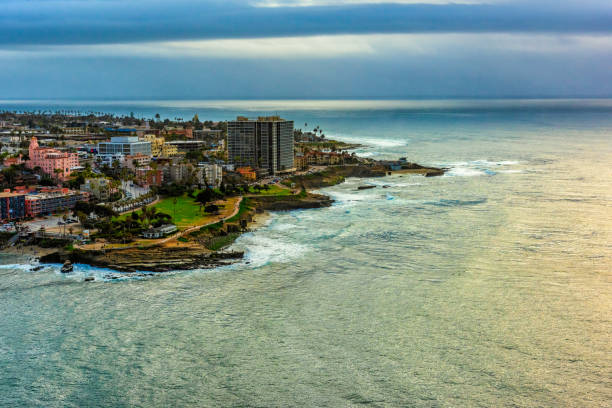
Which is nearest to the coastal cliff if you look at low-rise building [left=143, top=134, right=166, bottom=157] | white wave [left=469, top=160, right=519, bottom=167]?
white wave [left=469, top=160, right=519, bottom=167]

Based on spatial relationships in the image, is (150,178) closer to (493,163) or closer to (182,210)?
(182,210)

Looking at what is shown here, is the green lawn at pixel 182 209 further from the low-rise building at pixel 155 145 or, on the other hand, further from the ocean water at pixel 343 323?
the low-rise building at pixel 155 145

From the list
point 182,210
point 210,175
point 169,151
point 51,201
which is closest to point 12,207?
point 51,201

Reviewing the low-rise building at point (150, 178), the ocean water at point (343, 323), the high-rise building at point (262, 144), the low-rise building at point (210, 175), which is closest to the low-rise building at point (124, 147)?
the high-rise building at point (262, 144)

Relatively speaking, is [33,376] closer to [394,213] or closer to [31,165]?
[394,213]

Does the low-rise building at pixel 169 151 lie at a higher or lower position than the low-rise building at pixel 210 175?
higher

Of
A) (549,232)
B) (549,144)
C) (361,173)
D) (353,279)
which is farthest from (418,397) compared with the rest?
(549,144)

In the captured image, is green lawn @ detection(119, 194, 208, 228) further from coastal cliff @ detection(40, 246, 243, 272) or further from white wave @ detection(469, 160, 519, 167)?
white wave @ detection(469, 160, 519, 167)
